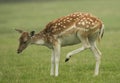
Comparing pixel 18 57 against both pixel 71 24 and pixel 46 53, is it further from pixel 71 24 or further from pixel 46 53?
pixel 71 24

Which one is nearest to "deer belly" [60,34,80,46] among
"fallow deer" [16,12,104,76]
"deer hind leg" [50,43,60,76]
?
"fallow deer" [16,12,104,76]

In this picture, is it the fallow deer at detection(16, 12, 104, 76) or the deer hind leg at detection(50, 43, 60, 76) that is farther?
the deer hind leg at detection(50, 43, 60, 76)

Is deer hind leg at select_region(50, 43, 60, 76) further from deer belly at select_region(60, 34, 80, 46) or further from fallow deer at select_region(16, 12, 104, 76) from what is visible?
deer belly at select_region(60, 34, 80, 46)

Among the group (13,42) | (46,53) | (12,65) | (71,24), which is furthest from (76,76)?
(13,42)

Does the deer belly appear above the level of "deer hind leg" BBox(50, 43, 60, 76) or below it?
above

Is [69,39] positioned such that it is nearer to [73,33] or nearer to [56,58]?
[73,33]

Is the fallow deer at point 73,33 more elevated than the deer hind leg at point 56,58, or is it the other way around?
the fallow deer at point 73,33

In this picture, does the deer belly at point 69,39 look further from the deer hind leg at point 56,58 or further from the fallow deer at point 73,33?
the deer hind leg at point 56,58

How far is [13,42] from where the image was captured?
2406 centimetres

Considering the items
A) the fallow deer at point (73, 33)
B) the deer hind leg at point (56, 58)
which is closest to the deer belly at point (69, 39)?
the fallow deer at point (73, 33)

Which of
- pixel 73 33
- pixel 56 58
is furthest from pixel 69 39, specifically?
pixel 56 58

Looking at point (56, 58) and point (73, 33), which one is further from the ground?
point (73, 33)

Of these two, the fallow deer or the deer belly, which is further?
the deer belly

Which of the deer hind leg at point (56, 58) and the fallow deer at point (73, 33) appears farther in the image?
the deer hind leg at point (56, 58)
